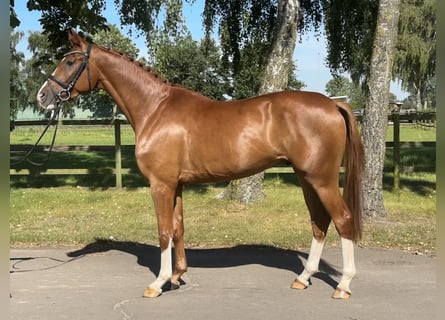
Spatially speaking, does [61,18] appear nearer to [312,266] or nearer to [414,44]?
[312,266]

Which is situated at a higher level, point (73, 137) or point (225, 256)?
point (73, 137)

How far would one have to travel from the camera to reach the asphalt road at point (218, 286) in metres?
4.29

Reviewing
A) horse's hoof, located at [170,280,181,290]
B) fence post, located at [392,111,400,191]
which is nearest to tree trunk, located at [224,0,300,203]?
fence post, located at [392,111,400,191]

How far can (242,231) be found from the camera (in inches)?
295

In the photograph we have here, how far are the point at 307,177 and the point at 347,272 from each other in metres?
0.98

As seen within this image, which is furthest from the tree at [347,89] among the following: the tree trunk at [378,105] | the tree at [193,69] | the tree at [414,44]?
the tree at [193,69]

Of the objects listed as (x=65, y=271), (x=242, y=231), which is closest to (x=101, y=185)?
(x=242, y=231)

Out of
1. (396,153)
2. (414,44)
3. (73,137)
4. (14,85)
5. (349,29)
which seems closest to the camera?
(396,153)

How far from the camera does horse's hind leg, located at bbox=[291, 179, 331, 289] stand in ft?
16.5

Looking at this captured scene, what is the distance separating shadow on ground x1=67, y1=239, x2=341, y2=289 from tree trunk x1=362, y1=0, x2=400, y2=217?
2.45m

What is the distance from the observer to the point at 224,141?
4.84 meters

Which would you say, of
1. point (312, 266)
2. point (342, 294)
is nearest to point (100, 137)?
point (312, 266)

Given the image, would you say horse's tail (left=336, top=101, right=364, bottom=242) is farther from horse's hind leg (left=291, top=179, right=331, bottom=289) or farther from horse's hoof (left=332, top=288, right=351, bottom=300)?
horse's hoof (left=332, top=288, right=351, bottom=300)

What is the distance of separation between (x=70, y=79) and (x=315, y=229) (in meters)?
3.00
